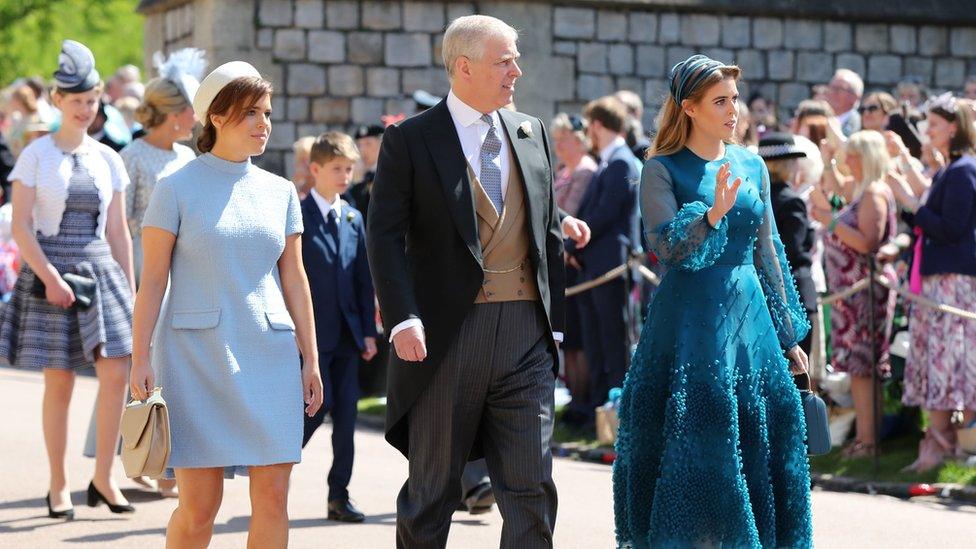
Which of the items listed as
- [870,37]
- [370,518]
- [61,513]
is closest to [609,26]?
[870,37]

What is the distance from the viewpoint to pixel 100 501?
316 inches

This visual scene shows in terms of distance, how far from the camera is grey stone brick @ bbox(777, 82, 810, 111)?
18.0 m

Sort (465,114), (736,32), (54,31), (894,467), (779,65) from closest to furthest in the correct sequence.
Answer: (465,114) < (894,467) < (736,32) < (779,65) < (54,31)

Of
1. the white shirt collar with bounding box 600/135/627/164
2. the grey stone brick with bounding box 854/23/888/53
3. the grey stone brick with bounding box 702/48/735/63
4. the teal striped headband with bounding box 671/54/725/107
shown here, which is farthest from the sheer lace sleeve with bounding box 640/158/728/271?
the grey stone brick with bounding box 854/23/888/53

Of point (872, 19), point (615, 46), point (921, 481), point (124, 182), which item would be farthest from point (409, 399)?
point (872, 19)

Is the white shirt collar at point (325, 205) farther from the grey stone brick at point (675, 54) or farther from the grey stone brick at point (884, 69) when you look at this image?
the grey stone brick at point (884, 69)

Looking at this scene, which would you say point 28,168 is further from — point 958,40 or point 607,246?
point 958,40

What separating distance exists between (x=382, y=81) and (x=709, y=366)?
456 inches

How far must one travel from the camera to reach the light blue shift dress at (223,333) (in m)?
5.34

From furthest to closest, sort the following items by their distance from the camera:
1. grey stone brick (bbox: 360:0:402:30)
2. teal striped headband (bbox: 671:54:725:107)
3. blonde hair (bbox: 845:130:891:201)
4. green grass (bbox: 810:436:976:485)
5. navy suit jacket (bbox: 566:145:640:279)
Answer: grey stone brick (bbox: 360:0:402:30)
navy suit jacket (bbox: 566:145:640:279)
blonde hair (bbox: 845:130:891:201)
green grass (bbox: 810:436:976:485)
teal striped headband (bbox: 671:54:725:107)

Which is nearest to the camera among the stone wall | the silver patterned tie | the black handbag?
the silver patterned tie

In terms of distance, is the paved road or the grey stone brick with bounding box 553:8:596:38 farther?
the grey stone brick with bounding box 553:8:596:38

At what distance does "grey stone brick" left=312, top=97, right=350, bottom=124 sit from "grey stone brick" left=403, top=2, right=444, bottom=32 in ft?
3.25

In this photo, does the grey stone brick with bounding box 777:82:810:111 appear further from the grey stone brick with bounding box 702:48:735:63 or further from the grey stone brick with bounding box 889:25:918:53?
the grey stone brick with bounding box 889:25:918:53
